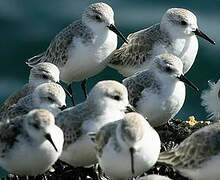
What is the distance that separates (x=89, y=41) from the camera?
1507 cm

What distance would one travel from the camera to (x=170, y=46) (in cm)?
1513

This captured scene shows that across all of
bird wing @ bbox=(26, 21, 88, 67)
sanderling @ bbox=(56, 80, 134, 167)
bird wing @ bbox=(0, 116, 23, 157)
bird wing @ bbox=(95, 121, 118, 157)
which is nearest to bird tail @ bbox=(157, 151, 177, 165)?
sanderling @ bbox=(56, 80, 134, 167)

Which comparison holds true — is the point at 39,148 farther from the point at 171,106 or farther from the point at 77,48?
the point at 77,48

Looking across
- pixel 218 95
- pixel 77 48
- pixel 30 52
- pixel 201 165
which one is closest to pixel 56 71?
pixel 77 48

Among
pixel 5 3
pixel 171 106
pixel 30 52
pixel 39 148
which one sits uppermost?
pixel 5 3

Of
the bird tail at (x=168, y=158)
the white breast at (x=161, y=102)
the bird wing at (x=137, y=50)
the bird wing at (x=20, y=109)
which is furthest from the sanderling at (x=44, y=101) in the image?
the bird wing at (x=137, y=50)

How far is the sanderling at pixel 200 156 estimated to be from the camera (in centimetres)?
1134

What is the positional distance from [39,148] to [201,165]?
2.28m

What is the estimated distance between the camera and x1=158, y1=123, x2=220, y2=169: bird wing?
37.5 ft

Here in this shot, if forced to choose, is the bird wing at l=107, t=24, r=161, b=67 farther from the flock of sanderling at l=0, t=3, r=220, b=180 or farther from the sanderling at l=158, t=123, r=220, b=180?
the sanderling at l=158, t=123, r=220, b=180

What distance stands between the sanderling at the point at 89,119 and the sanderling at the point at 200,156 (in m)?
1.00

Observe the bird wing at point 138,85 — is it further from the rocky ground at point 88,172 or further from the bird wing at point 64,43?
the bird wing at point 64,43

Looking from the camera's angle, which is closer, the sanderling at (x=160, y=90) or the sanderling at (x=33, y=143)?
the sanderling at (x=33, y=143)

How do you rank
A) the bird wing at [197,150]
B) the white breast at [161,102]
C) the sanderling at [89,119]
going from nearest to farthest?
1. the bird wing at [197,150]
2. the sanderling at [89,119]
3. the white breast at [161,102]
